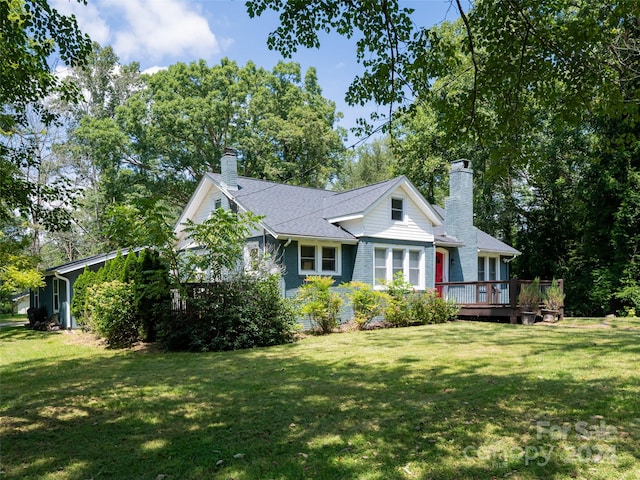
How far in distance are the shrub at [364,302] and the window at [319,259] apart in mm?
1616

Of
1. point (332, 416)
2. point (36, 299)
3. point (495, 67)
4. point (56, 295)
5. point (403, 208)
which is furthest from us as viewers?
point (36, 299)

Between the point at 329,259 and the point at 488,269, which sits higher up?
the point at 329,259

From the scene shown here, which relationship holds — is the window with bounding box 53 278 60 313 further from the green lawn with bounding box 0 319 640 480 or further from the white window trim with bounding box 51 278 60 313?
the green lawn with bounding box 0 319 640 480

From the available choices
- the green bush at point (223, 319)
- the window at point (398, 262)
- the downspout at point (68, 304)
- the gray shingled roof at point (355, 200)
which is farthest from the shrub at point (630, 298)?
the downspout at point (68, 304)

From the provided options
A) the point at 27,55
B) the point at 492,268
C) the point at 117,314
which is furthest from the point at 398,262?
the point at 27,55

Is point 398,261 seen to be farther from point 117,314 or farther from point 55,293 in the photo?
point 55,293

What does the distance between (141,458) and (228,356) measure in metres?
5.99

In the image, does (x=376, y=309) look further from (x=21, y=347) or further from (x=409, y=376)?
(x=21, y=347)

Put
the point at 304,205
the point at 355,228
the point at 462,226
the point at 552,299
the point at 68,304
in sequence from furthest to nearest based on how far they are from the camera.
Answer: the point at 462,226
the point at 68,304
the point at 304,205
the point at 355,228
the point at 552,299

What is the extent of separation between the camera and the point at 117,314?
11820mm

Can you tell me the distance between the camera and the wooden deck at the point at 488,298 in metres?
16.3

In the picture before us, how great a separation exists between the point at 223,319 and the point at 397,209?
9164 millimetres

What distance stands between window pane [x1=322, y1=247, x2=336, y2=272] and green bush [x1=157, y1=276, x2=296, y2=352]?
15.5 feet

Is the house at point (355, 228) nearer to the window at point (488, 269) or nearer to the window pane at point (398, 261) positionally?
the window pane at point (398, 261)
